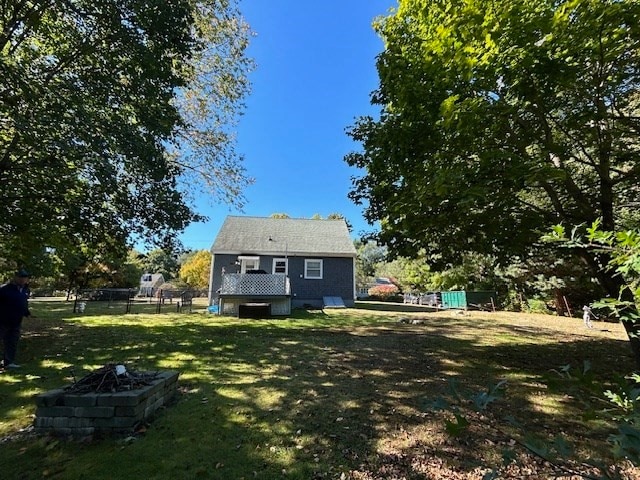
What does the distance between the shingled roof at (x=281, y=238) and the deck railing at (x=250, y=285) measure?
4.25 meters

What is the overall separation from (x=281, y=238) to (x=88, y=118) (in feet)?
48.5

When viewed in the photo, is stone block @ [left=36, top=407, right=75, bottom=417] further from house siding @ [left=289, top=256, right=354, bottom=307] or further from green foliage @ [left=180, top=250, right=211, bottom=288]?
green foliage @ [left=180, top=250, right=211, bottom=288]

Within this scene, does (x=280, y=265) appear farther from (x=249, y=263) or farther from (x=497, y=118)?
(x=497, y=118)

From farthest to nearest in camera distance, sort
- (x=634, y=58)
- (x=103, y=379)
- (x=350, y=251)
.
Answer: (x=350, y=251)
(x=634, y=58)
(x=103, y=379)

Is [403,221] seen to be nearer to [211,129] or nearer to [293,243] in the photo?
[211,129]

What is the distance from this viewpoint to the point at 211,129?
45.9 feet

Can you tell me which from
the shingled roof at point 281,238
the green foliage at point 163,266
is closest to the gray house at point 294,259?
the shingled roof at point 281,238

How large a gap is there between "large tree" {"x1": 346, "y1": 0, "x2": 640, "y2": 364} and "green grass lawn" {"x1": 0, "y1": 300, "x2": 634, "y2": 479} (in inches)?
97.1

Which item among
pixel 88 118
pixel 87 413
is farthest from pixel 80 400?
pixel 88 118

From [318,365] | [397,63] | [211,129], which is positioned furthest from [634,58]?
[211,129]

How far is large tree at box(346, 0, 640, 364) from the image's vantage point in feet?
15.9

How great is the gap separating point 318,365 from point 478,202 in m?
4.18

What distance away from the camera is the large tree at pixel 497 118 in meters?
4.86

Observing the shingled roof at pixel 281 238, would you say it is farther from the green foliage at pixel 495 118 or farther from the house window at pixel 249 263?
the green foliage at pixel 495 118
